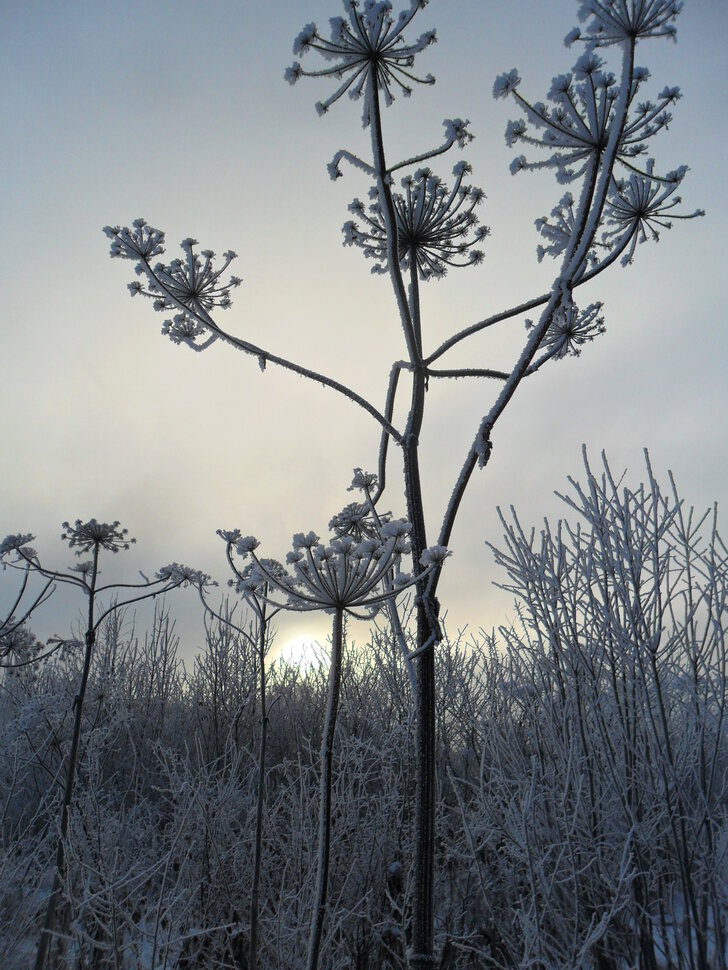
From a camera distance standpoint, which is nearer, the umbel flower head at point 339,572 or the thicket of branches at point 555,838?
the umbel flower head at point 339,572

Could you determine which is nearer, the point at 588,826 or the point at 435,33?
the point at 435,33

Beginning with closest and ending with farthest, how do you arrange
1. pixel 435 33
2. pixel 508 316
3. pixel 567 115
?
pixel 567 115 < pixel 508 316 < pixel 435 33

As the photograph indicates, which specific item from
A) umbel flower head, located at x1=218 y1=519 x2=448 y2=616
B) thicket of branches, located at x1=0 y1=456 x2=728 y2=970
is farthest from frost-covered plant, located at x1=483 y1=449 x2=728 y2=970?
umbel flower head, located at x1=218 y1=519 x2=448 y2=616

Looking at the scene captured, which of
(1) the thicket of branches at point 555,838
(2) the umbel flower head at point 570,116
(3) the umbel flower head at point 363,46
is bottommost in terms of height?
(1) the thicket of branches at point 555,838

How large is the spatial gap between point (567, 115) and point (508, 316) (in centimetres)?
66

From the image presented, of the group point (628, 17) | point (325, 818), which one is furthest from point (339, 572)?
point (628, 17)

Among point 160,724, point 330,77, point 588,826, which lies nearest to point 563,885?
point 588,826

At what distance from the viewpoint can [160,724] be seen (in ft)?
47.6

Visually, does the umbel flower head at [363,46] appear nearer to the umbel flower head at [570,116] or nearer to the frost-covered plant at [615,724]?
the umbel flower head at [570,116]

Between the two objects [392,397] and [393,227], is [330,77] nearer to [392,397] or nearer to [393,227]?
[393,227]

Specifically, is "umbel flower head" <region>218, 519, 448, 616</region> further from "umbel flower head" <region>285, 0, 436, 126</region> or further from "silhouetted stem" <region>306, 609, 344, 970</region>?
"umbel flower head" <region>285, 0, 436, 126</region>

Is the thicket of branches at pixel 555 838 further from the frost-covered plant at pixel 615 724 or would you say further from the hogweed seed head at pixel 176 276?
the hogweed seed head at pixel 176 276

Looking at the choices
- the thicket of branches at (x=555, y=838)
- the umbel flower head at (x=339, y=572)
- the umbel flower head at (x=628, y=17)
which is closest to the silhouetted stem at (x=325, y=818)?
the umbel flower head at (x=339, y=572)

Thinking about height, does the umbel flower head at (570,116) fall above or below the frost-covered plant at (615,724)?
above
